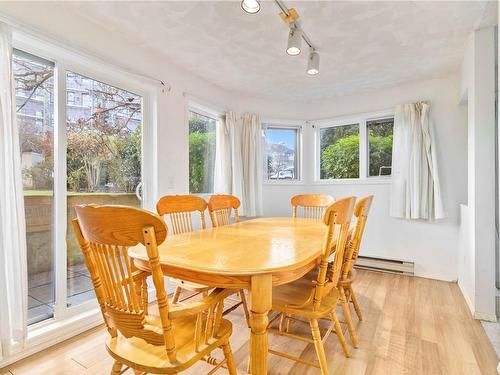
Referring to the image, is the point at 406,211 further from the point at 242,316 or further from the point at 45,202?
the point at 45,202

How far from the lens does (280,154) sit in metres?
4.30

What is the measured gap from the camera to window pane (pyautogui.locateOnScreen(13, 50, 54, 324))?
6.11 feet

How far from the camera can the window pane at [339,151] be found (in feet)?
12.9

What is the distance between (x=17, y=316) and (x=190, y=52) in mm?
2443

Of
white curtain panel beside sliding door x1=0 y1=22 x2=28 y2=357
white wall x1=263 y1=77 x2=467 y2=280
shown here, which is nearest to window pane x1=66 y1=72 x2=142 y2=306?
white curtain panel beside sliding door x1=0 y1=22 x2=28 y2=357

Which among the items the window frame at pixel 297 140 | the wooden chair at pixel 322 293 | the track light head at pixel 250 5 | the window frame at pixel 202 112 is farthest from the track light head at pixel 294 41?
the window frame at pixel 297 140

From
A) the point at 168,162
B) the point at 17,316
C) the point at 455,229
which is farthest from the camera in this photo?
the point at 455,229

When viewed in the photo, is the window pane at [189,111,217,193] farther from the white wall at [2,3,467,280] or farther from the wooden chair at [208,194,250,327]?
the wooden chair at [208,194,250,327]

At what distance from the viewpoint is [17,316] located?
1630 mm

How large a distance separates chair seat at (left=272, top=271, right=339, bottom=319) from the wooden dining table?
0.83ft

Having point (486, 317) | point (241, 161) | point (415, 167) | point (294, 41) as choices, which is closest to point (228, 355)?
point (294, 41)

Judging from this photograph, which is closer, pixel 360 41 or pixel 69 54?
pixel 69 54

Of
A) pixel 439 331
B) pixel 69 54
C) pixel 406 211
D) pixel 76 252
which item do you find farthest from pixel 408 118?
pixel 76 252

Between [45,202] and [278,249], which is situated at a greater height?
[45,202]
